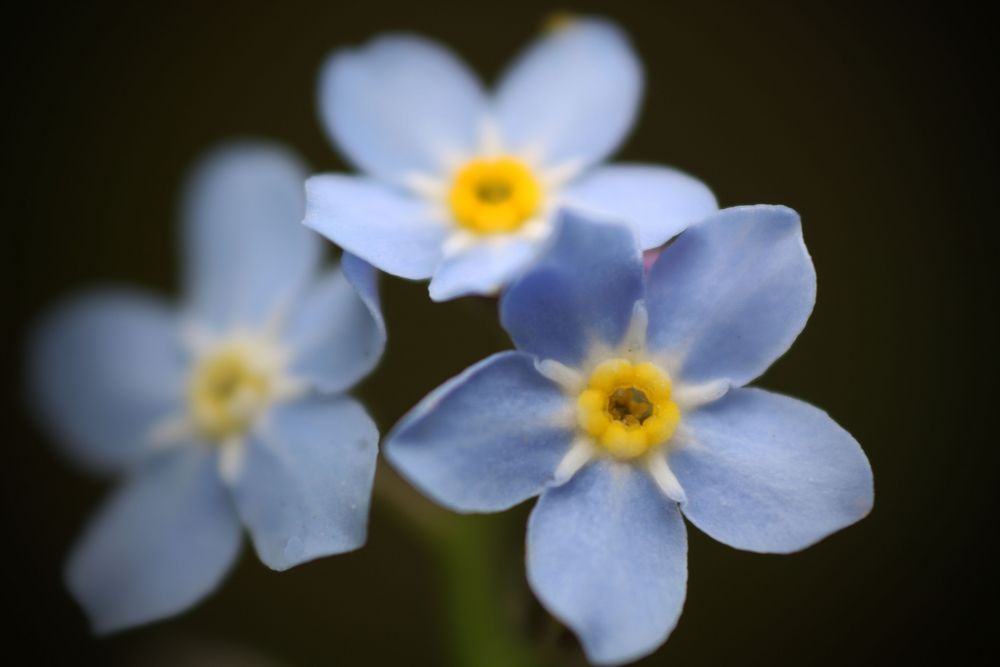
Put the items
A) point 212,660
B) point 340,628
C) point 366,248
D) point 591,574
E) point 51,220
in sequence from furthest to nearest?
point 51,220
point 340,628
point 212,660
point 366,248
point 591,574

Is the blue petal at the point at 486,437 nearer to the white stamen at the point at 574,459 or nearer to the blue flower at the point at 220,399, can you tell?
the white stamen at the point at 574,459

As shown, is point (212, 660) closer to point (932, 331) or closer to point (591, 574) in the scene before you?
point (591, 574)

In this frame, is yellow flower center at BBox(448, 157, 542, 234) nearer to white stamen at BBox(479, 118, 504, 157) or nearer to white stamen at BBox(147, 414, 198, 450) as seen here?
white stamen at BBox(479, 118, 504, 157)

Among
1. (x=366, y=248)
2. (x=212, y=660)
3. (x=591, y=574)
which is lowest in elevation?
(x=212, y=660)

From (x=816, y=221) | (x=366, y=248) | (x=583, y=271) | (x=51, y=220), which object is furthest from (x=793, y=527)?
(x=51, y=220)

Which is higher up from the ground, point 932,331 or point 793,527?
point 793,527

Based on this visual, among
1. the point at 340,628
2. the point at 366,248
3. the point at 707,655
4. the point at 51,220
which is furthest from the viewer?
the point at 51,220

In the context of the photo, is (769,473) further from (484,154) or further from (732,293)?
(484,154)


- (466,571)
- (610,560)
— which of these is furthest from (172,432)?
(610,560)
